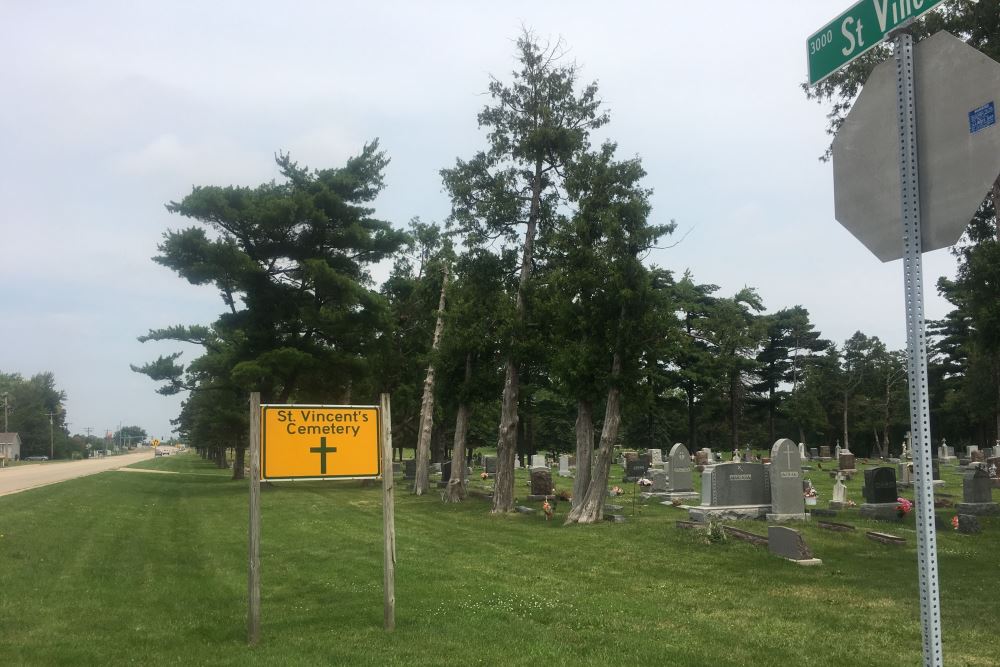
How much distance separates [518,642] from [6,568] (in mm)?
8660

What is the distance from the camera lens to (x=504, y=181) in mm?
22859

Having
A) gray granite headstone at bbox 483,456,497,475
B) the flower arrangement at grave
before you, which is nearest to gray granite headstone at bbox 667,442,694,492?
the flower arrangement at grave

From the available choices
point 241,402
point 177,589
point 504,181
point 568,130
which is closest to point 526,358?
point 504,181

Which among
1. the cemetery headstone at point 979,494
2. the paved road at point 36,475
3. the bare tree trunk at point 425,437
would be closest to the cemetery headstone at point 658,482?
the bare tree trunk at point 425,437

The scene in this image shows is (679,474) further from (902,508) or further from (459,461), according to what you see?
(902,508)

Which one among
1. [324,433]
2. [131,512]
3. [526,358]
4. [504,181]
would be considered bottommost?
[131,512]

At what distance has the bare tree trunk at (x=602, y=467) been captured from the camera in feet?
61.1

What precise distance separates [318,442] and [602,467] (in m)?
11.9

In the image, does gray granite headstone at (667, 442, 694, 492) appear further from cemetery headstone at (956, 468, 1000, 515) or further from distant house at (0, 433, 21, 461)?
distant house at (0, 433, 21, 461)

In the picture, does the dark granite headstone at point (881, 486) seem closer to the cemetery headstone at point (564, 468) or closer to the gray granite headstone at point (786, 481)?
the gray granite headstone at point (786, 481)

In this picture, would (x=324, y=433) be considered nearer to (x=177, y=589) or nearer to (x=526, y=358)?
(x=177, y=589)

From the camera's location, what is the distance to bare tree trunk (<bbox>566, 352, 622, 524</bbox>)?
1862 cm

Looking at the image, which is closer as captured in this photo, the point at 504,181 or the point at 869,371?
the point at 504,181

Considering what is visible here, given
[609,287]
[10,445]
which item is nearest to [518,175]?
[609,287]
